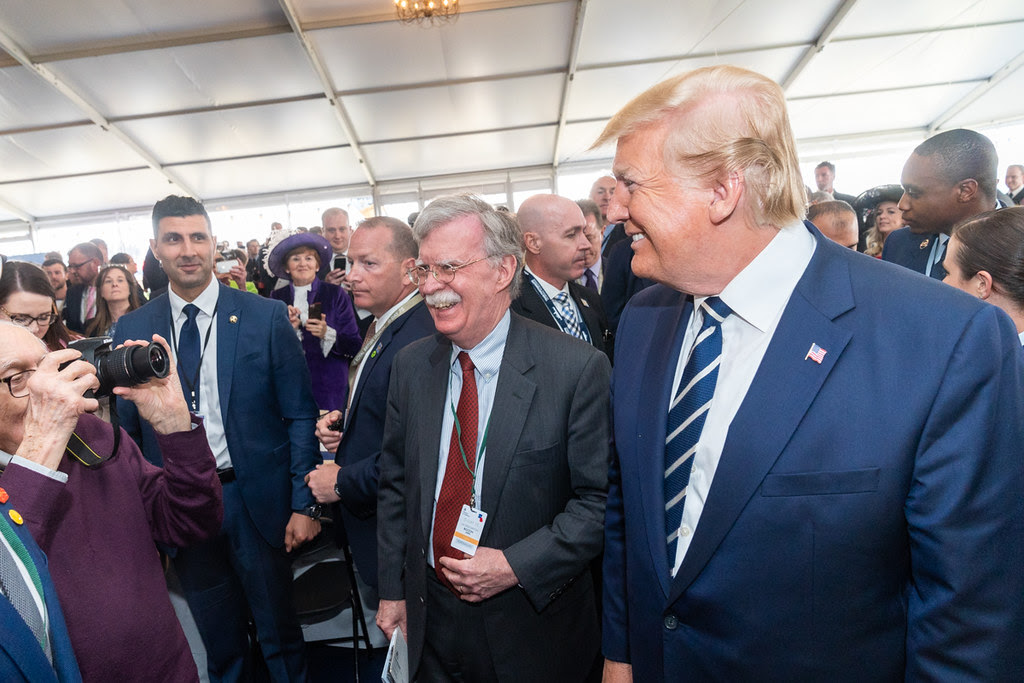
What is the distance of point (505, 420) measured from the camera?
5.11 ft

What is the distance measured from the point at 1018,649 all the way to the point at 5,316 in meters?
3.54

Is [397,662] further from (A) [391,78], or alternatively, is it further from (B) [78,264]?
(A) [391,78]

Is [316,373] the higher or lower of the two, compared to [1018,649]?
higher

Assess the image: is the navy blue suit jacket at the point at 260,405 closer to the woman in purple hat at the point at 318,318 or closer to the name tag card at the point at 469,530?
the name tag card at the point at 469,530

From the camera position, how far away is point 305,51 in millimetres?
8438

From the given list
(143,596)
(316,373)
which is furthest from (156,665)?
(316,373)

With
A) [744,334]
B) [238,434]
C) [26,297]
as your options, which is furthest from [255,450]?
[744,334]

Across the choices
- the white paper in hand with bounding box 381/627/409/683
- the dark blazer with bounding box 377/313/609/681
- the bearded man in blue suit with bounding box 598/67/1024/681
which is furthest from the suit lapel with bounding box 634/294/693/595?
the white paper in hand with bounding box 381/627/409/683

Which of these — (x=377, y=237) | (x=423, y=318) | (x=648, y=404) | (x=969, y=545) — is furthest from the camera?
(x=377, y=237)

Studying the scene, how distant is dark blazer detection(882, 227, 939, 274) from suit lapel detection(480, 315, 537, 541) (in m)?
2.44

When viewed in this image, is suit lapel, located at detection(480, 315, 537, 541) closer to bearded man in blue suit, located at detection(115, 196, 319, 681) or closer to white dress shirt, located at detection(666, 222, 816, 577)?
white dress shirt, located at detection(666, 222, 816, 577)

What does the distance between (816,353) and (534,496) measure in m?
0.87

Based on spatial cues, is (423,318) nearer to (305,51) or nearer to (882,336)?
(882,336)

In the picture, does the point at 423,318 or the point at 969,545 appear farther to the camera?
the point at 423,318
